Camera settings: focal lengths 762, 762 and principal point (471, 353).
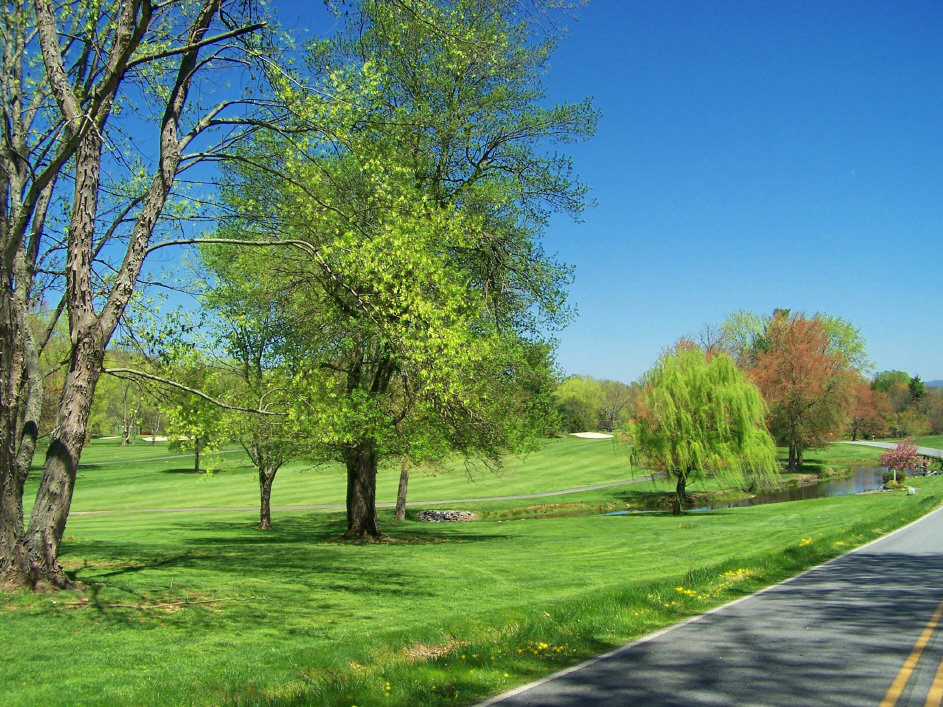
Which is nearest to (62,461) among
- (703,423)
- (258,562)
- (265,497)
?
(258,562)

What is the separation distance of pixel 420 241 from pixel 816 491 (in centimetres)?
4501

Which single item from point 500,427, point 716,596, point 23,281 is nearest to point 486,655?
point 716,596

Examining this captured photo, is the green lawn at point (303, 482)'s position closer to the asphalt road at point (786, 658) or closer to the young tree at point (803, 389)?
→ the young tree at point (803, 389)

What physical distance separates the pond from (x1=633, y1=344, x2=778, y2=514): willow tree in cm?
579

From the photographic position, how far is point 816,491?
4994 cm

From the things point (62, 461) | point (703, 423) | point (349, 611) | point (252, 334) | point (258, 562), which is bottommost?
point (258, 562)

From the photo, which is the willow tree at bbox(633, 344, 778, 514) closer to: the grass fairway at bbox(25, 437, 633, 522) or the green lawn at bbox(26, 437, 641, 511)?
the green lawn at bbox(26, 437, 641, 511)

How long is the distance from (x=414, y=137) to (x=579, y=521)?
20.5 meters

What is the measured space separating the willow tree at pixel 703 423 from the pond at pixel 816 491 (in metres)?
5.79

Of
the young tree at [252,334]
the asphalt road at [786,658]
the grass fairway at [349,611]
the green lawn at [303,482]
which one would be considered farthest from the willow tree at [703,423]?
the asphalt road at [786,658]

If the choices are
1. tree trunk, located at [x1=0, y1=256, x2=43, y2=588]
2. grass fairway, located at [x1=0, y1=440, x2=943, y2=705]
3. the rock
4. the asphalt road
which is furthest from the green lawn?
the asphalt road

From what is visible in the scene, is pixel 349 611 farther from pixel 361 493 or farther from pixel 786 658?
pixel 361 493

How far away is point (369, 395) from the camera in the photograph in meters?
19.5

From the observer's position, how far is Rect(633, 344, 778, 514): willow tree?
3625 cm
